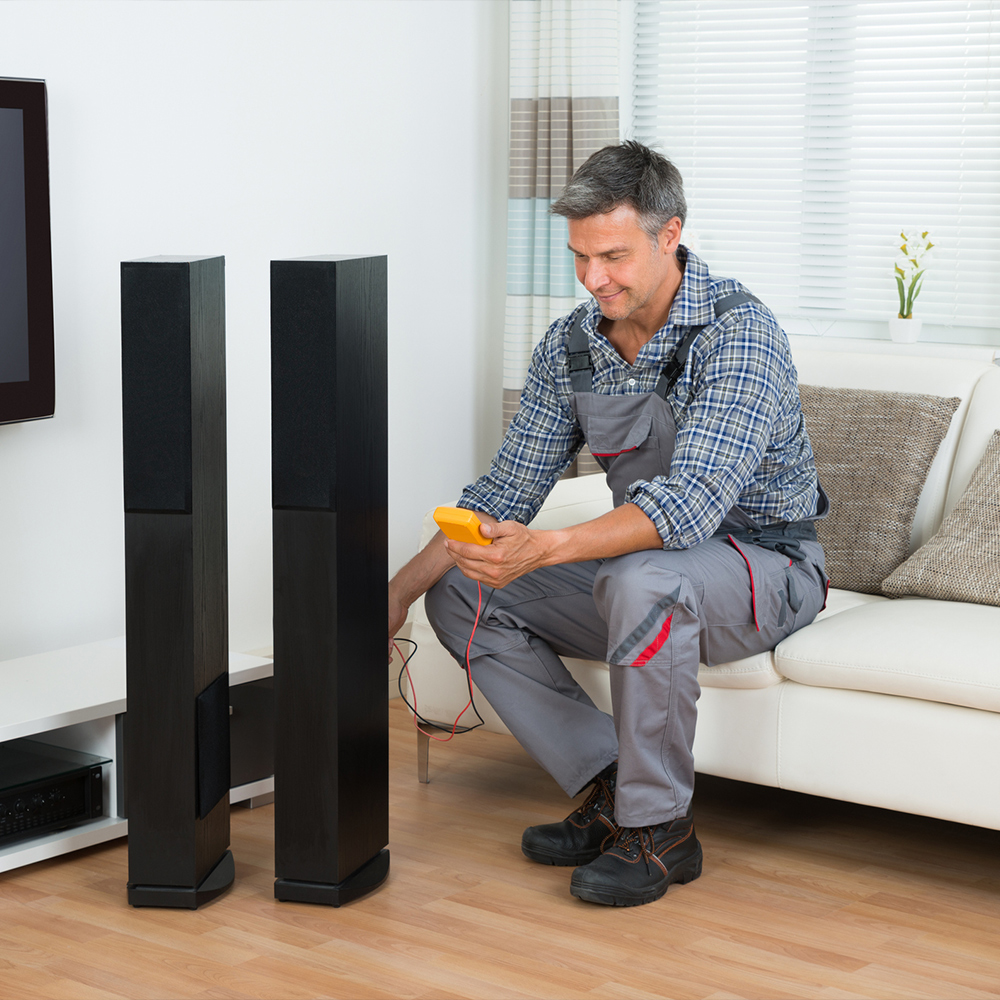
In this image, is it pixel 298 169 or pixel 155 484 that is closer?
pixel 155 484

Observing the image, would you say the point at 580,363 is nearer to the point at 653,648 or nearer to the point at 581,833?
the point at 653,648

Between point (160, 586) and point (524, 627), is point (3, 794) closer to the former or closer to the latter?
Result: point (160, 586)

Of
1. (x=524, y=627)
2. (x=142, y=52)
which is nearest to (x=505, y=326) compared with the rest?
(x=142, y=52)

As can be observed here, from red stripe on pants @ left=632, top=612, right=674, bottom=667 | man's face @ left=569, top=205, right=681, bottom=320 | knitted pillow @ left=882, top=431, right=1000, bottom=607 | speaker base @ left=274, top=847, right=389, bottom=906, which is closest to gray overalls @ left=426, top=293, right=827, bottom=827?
red stripe on pants @ left=632, top=612, right=674, bottom=667

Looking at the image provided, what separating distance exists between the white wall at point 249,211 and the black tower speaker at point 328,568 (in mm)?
886

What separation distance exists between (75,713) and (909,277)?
7.30 feet

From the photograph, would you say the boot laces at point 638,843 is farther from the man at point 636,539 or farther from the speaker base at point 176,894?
the speaker base at point 176,894

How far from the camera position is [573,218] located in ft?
7.09

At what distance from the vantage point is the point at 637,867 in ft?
6.75

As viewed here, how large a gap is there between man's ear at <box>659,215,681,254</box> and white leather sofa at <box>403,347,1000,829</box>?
26.5 inches

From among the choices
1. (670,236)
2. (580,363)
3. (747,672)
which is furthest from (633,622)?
(670,236)

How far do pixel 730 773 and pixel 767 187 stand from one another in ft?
5.94

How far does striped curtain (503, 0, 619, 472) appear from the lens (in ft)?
11.4

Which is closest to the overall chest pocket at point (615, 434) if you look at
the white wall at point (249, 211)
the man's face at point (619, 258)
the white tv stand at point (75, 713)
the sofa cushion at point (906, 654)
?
the man's face at point (619, 258)
